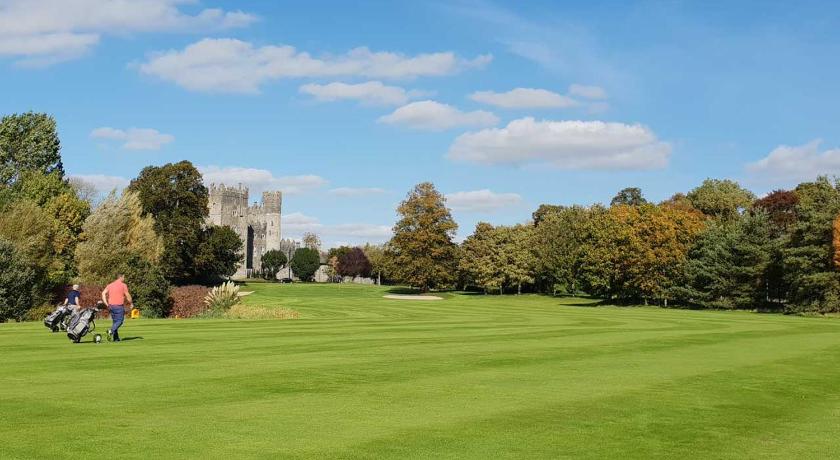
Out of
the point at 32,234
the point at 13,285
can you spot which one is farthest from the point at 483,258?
the point at 13,285

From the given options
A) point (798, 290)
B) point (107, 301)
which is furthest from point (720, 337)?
point (798, 290)

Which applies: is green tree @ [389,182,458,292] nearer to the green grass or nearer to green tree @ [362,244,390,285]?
green tree @ [362,244,390,285]

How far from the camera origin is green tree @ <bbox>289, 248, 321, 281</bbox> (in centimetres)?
17438

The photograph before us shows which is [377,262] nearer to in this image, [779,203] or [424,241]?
[424,241]

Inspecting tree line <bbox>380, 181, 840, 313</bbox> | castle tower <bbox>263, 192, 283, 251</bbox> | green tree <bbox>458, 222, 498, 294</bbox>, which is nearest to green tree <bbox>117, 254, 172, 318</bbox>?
tree line <bbox>380, 181, 840, 313</bbox>

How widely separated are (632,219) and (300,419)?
7603 centimetres

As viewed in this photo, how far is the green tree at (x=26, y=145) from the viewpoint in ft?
273

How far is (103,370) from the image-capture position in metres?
15.1

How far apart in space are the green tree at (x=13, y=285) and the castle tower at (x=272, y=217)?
15054 cm

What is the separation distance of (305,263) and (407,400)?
164 meters

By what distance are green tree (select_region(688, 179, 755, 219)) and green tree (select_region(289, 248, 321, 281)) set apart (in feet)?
286

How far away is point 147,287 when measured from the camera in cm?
4528

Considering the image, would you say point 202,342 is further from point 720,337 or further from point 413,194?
point 413,194

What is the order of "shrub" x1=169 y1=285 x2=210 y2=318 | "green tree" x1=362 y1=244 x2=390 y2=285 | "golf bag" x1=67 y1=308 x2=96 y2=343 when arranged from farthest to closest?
"green tree" x1=362 y1=244 x2=390 y2=285
"shrub" x1=169 y1=285 x2=210 y2=318
"golf bag" x1=67 y1=308 x2=96 y2=343
